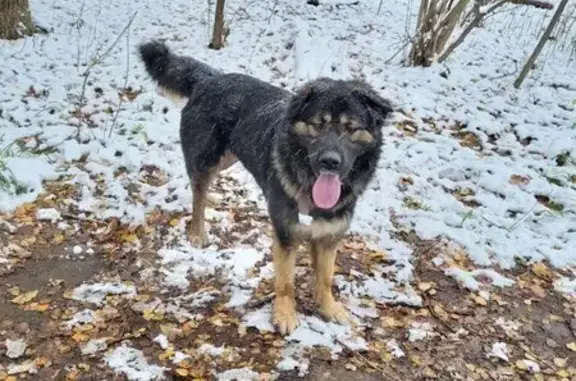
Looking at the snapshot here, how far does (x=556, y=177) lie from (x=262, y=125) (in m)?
3.52

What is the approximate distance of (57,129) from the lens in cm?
559

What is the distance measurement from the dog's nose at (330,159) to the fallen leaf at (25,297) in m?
2.23

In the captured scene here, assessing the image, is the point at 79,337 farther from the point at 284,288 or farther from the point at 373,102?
the point at 373,102

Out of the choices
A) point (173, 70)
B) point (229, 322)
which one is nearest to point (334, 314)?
point (229, 322)

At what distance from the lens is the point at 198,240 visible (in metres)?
4.50

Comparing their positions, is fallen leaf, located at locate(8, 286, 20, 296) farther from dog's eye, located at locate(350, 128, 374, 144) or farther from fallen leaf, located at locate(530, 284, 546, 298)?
fallen leaf, located at locate(530, 284, 546, 298)

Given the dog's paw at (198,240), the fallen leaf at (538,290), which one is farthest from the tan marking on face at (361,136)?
the fallen leaf at (538,290)

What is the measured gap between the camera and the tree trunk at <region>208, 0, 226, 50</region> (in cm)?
745

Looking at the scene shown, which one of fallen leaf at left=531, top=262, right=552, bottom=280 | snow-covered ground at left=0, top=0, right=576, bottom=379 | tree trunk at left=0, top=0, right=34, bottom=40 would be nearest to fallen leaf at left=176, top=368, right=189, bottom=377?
snow-covered ground at left=0, top=0, right=576, bottom=379

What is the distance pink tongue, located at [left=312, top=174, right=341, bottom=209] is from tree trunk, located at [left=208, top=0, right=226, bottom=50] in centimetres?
487

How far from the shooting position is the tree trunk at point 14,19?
22.9 ft

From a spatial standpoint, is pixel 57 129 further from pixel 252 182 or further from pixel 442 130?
pixel 442 130

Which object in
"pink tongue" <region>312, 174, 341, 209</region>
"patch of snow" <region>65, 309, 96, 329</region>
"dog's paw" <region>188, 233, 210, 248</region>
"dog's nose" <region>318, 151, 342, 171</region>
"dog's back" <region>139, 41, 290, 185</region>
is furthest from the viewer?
"dog's paw" <region>188, 233, 210, 248</region>

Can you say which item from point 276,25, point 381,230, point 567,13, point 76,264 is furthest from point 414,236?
point 567,13
